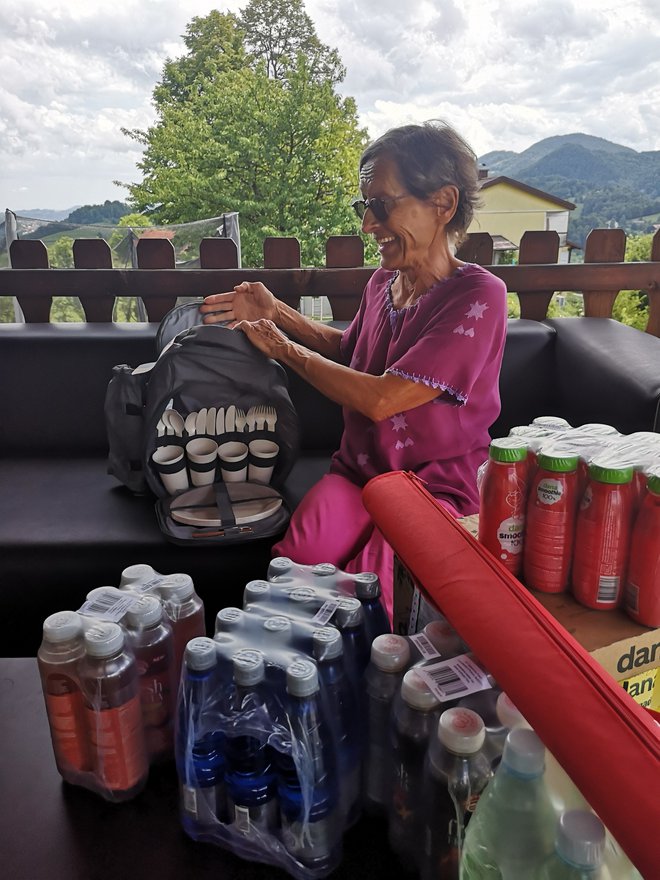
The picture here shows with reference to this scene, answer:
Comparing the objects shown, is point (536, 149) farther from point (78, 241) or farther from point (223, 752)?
point (223, 752)

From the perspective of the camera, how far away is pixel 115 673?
0.81 metres

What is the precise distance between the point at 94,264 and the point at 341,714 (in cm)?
198

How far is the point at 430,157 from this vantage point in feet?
4.74

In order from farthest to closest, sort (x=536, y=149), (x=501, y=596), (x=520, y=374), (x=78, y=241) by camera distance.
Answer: (x=536, y=149) → (x=78, y=241) → (x=520, y=374) → (x=501, y=596)

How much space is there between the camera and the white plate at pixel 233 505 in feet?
5.09

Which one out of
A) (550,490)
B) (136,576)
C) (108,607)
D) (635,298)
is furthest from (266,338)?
(635,298)

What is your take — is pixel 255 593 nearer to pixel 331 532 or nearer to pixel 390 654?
pixel 390 654

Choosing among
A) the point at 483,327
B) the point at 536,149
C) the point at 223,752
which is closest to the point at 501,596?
the point at 223,752

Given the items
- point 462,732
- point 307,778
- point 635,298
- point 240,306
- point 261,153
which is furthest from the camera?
point 261,153

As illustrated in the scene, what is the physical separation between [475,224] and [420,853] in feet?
4.57

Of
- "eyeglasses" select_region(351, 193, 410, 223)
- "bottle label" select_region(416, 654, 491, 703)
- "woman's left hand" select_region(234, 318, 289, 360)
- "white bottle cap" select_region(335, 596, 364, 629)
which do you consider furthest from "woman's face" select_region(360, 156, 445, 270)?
"bottle label" select_region(416, 654, 491, 703)

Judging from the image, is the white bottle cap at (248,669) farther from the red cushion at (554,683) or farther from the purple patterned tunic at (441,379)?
the purple patterned tunic at (441,379)

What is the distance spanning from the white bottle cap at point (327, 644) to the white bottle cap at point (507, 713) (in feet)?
0.66

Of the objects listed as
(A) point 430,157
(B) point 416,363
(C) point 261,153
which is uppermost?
(C) point 261,153
